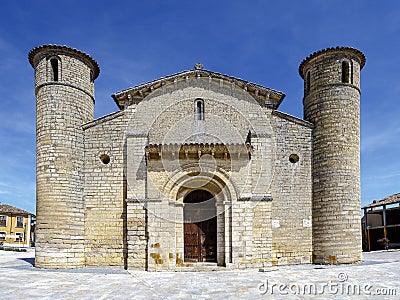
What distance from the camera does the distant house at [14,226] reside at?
122 feet

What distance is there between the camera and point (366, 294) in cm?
824

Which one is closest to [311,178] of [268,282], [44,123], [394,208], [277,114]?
[277,114]

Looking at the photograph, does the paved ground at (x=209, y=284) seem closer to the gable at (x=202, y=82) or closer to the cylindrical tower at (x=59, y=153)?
the cylindrical tower at (x=59, y=153)

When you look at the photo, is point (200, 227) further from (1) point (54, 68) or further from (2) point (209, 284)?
(1) point (54, 68)

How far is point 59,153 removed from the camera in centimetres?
1308

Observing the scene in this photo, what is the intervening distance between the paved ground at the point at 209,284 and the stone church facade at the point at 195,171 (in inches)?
40.4

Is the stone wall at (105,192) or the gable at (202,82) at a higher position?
the gable at (202,82)

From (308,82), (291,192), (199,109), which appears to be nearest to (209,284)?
(291,192)

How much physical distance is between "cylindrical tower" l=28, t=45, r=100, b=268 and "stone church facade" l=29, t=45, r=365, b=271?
41 millimetres

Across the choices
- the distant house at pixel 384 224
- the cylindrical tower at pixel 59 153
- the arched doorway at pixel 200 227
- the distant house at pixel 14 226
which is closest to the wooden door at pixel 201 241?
the arched doorway at pixel 200 227

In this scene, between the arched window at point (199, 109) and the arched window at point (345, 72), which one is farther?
the arched window at point (345, 72)

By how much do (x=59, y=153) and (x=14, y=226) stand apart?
1191 inches

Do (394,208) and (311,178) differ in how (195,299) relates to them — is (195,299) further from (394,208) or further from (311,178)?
(394,208)

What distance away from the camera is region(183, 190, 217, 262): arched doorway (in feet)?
43.5
